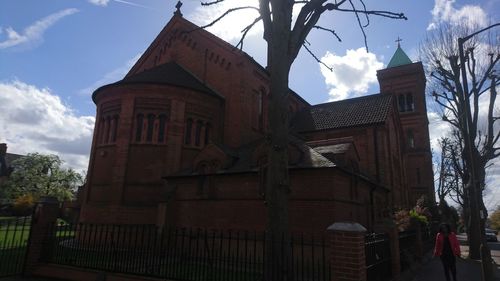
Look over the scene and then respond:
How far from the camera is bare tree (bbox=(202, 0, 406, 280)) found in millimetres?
6473

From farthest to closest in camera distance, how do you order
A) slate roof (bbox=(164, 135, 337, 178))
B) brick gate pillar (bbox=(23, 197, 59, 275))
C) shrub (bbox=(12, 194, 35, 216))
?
1. shrub (bbox=(12, 194, 35, 216))
2. slate roof (bbox=(164, 135, 337, 178))
3. brick gate pillar (bbox=(23, 197, 59, 275))

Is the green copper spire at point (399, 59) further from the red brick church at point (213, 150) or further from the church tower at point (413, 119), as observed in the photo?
the red brick church at point (213, 150)

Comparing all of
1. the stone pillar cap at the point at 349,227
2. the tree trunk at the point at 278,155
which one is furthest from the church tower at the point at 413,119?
the tree trunk at the point at 278,155

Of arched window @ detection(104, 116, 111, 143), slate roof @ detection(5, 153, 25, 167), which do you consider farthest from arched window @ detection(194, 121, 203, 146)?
slate roof @ detection(5, 153, 25, 167)

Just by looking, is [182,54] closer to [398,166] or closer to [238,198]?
[238,198]

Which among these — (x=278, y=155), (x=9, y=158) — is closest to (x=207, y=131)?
(x=278, y=155)

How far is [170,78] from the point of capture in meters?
19.0

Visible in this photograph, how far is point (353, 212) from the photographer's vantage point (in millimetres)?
14156

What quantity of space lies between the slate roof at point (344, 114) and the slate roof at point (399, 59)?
16.0 m

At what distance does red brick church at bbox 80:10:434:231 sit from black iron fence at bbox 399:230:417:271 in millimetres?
1433

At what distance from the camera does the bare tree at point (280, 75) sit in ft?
21.2

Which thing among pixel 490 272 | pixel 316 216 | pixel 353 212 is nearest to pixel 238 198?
pixel 316 216

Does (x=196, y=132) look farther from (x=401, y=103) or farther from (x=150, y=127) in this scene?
(x=401, y=103)

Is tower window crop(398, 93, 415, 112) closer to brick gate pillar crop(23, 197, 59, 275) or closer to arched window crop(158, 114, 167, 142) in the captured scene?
arched window crop(158, 114, 167, 142)
